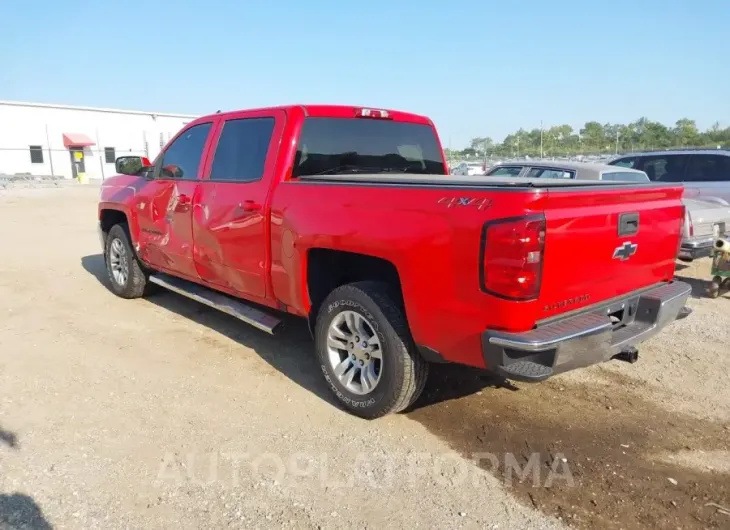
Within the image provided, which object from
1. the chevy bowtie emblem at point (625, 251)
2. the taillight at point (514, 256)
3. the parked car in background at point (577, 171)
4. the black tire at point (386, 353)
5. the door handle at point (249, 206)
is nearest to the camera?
the taillight at point (514, 256)

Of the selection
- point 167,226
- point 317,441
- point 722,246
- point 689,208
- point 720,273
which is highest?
point 167,226

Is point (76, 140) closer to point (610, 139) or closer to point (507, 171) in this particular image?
point (507, 171)

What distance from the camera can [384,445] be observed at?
3.39 meters

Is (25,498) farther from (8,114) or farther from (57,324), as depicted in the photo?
(8,114)

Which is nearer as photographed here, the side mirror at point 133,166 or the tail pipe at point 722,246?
the side mirror at point 133,166

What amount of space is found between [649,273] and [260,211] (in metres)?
2.69

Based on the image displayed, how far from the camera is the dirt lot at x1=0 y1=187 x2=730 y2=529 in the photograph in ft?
9.11

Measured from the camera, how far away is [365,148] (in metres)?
4.70

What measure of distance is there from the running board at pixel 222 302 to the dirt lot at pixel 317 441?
399 mm

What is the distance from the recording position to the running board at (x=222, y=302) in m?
4.38

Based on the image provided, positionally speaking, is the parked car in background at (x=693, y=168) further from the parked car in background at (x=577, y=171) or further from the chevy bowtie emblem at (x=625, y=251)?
the chevy bowtie emblem at (x=625, y=251)

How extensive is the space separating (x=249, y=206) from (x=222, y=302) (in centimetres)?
110

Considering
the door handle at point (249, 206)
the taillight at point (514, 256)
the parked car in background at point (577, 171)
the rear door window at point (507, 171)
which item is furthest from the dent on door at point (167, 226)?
the rear door window at point (507, 171)

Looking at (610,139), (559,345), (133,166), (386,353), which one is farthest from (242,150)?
(610,139)
